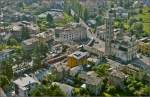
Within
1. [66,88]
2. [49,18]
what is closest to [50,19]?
[49,18]

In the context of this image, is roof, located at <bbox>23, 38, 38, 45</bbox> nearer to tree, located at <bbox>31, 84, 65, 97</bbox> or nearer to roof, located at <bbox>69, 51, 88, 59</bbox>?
roof, located at <bbox>69, 51, 88, 59</bbox>

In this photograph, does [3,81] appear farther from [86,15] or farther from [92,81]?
[86,15]

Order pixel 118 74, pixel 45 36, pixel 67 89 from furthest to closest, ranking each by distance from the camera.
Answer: pixel 45 36 → pixel 118 74 → pixel 67 89

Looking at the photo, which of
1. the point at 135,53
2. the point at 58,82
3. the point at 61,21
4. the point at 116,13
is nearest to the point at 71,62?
the point at 58,82

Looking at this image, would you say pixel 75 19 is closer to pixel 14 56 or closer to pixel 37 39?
pixel 37 39

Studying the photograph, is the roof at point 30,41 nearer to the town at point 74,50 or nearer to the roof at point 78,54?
the town at point 74,50

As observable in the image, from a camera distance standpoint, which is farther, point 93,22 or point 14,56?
point 93,22
